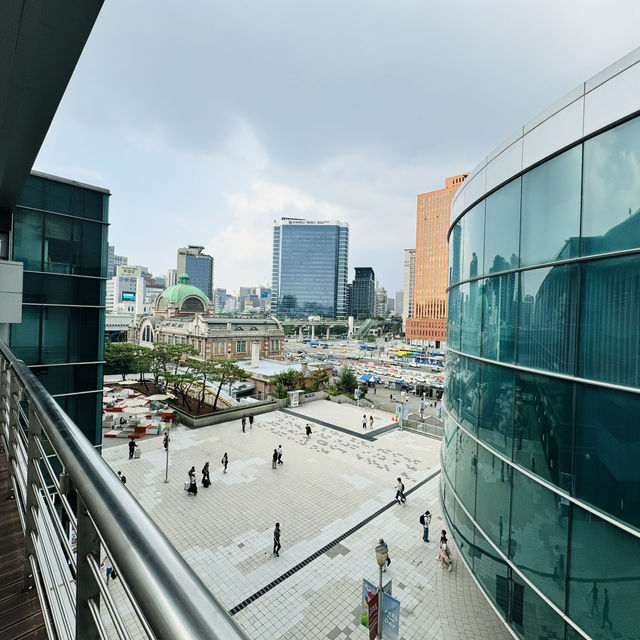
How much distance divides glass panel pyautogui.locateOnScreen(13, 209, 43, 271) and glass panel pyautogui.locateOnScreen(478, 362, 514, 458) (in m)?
15.1

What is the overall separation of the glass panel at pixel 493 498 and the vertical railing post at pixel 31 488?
8168mm

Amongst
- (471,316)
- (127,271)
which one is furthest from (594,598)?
(127,271)

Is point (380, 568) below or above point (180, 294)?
below

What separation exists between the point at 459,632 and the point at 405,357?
251 feet

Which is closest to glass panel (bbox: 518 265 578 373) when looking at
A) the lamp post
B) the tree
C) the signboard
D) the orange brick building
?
the lamp post

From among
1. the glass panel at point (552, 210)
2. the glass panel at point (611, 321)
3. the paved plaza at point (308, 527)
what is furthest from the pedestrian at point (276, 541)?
the glass panel at point (552, 210)

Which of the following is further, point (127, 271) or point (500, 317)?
point (127, 271)

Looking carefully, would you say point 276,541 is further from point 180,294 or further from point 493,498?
point 180,294

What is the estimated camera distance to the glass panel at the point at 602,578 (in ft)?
18.4

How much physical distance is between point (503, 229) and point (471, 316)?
2.46m

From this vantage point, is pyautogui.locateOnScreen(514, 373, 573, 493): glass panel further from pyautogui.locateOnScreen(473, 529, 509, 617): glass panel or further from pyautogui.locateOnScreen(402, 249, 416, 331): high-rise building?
pyautogui.locateOnScreen(402, 249, 416, 331): high-rise building

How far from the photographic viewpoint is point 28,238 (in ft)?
45.8

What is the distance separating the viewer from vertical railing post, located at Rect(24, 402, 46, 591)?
95.7 inches

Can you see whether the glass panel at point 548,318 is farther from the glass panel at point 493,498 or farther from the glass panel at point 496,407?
the glass panel at point 493,498
